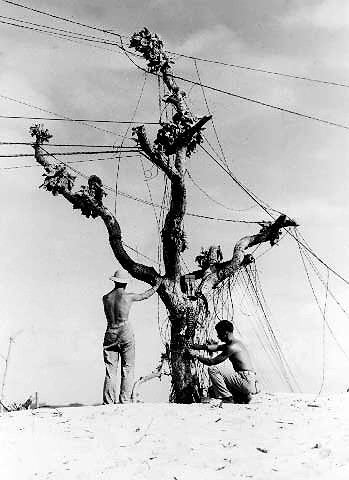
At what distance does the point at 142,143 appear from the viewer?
435 inches

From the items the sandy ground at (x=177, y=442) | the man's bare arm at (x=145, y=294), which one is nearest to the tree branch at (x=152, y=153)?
the man's bare arm at (x=145, y=294)

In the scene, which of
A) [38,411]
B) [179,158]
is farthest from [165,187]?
[38,411]

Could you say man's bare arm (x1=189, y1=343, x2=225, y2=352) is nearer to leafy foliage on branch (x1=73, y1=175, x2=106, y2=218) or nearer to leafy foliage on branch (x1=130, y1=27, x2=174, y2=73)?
leafy foliage on branch (x1=73, y1=175, x2=106, y2=218)

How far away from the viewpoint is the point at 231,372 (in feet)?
29.1

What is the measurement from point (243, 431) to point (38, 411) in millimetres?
3446

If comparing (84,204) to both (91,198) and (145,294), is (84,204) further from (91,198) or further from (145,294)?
(145,294)

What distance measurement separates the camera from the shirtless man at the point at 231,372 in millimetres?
8812

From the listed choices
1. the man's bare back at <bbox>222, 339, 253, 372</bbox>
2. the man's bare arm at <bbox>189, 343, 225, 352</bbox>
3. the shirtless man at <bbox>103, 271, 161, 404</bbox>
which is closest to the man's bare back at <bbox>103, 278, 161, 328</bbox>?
the shirtless man at <bbox>103, 271, 161, 404</bbox>

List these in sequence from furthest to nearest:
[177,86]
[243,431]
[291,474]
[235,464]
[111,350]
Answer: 1. [177,86]
2. [111,350]
3. [243,431]
4. [235,464]
5. [291,474]

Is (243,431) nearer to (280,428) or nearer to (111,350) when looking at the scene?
(280,428)

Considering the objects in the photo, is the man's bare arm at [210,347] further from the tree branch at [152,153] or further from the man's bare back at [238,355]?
the tree branch at [152,153]

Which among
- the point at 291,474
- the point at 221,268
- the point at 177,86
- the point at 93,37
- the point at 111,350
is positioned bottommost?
the point at 291,474

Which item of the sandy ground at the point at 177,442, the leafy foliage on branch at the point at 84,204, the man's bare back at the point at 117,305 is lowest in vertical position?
the sandy ground at the point at 177,442

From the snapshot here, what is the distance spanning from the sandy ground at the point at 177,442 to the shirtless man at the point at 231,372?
0.35 metres
